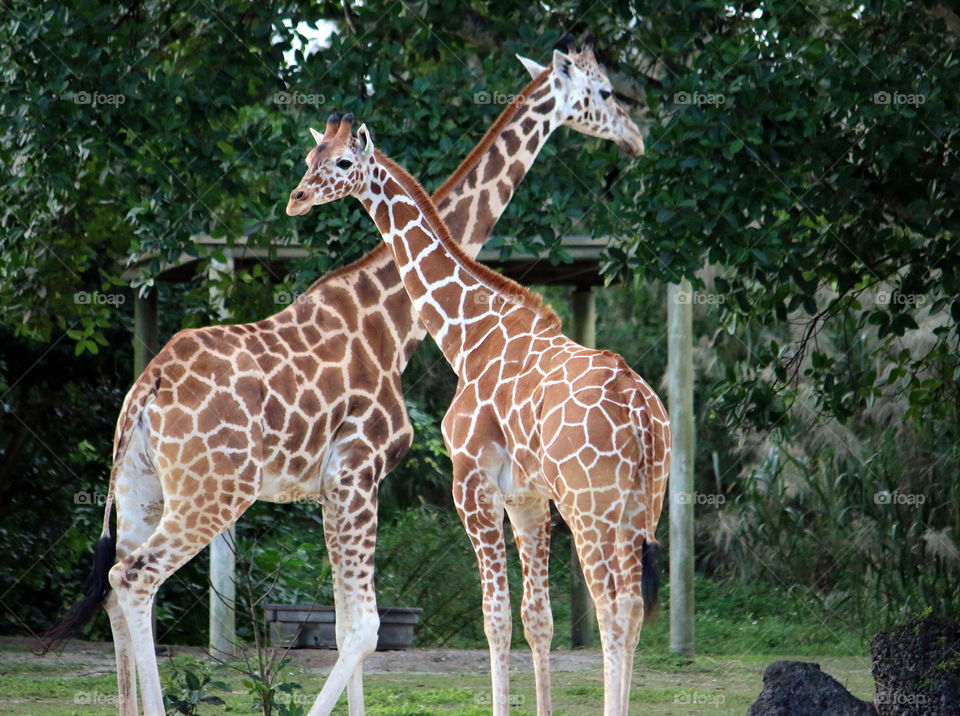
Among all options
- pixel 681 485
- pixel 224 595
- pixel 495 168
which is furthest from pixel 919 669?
pixel 224 595

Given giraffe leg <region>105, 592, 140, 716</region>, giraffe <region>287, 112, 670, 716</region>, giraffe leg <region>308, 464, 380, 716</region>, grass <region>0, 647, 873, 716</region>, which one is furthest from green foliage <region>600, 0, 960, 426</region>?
giraffe leg <region>105, 592, 140, 716</region>

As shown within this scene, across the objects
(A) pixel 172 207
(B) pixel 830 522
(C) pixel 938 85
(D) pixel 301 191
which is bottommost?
(B) pixel 830 522

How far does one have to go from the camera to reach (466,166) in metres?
7.10

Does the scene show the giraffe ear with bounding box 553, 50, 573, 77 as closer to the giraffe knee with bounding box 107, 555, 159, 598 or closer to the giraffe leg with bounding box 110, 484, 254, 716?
the giraffe leg with bounding box 110, 484, 254, 716

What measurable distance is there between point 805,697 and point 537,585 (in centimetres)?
158

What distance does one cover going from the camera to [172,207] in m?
8.34

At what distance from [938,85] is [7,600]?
9.68m

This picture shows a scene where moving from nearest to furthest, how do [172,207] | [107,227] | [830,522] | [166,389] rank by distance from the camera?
[166,389], [172,207], [107,227], [830,522]

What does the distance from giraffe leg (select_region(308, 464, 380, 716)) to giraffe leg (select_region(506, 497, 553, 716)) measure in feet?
2.19

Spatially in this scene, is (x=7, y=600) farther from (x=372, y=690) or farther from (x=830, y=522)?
(x=830, y=522)

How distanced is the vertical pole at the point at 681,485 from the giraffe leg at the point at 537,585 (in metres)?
4.16

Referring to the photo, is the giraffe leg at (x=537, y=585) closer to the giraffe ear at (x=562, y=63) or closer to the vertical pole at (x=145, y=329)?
the giraffe ear at (x=562, y=63)

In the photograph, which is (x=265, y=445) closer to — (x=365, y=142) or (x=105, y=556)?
(x=105, y=556)

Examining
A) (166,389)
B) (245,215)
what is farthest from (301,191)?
(245,215)
